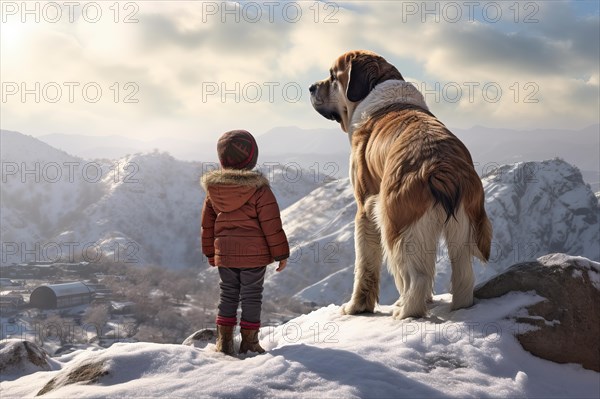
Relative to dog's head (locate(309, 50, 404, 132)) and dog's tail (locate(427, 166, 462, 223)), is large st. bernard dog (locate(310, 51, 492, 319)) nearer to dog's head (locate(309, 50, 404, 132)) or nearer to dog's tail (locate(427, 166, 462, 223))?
dog's tail (locate(427, 166, 462, 223))

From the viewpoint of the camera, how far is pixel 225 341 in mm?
6477

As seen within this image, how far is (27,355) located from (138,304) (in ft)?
414

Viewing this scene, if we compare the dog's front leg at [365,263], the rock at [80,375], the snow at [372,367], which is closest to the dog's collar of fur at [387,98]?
the dog's front leg at [365,263]

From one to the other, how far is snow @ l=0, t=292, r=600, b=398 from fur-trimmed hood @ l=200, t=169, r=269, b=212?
174 centimetres

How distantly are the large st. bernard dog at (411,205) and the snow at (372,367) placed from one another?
1.86ft

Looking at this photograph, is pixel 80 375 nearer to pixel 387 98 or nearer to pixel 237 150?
pixel 237 150

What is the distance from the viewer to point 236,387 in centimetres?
469

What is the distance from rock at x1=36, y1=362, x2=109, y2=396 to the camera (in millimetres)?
5137

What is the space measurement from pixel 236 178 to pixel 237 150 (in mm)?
404

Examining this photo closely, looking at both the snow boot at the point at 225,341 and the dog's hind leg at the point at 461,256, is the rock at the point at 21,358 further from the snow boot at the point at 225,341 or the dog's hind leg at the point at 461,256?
the dog's hind leg at the point at 461,256

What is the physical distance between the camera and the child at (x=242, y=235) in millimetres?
6418

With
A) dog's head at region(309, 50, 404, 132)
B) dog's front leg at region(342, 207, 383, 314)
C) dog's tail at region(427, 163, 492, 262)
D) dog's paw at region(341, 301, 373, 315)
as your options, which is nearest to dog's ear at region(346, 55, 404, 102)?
dog's head at region(309, 50, 404, 132)

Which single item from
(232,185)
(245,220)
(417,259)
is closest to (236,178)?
(232,185)

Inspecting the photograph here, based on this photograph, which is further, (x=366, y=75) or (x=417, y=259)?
(x=366, y=75)
